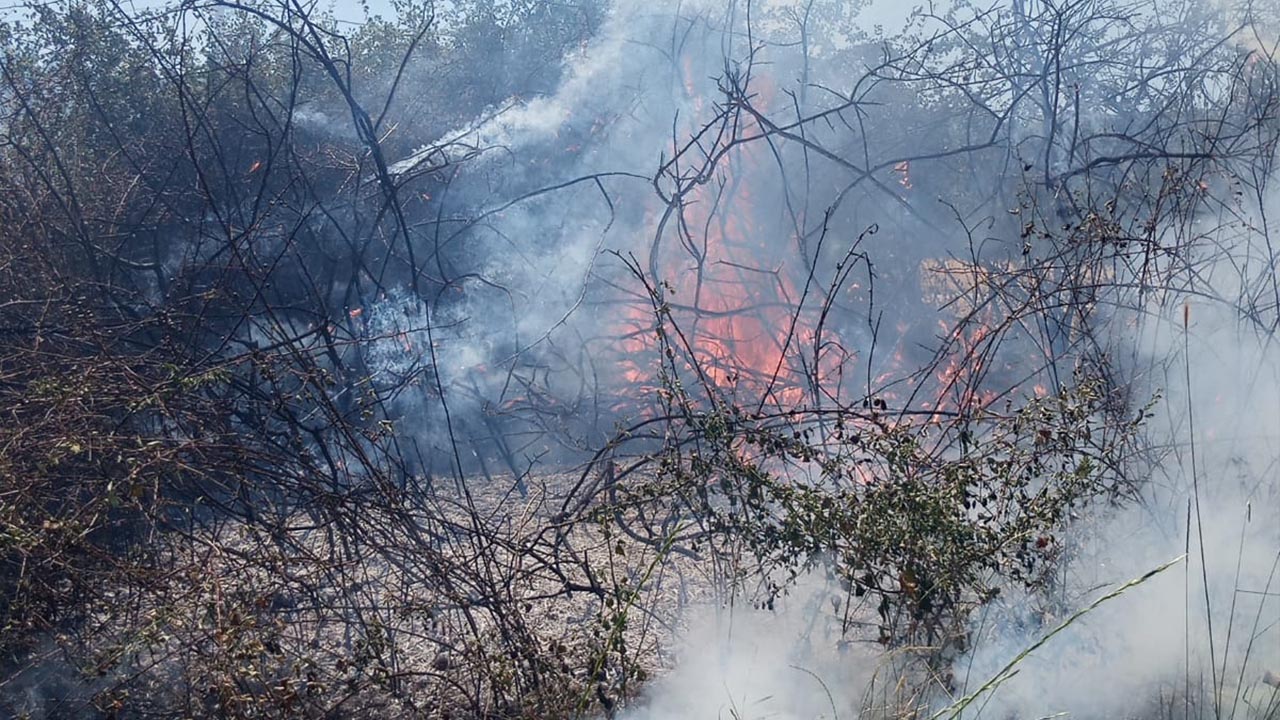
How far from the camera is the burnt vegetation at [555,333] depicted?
3.90m

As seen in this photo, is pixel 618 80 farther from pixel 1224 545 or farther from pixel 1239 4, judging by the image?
pixel 1224 545

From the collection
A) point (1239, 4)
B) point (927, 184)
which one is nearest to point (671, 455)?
point (927, 184)

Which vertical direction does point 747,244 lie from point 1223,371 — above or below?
above

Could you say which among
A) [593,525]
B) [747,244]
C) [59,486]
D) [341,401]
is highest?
[747,244]

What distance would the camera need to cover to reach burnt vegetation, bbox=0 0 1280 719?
3896 mm

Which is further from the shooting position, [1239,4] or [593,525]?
[1239,4]

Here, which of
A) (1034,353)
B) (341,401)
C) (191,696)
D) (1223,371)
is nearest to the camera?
(191,696)

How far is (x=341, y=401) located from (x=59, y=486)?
3.27 metres

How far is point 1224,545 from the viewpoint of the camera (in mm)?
4766

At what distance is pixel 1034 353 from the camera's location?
808 cm

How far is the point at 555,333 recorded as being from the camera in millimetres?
8344

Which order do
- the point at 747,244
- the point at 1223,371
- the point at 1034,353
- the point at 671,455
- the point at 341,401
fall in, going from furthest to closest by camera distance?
the point at 747,244, the point at 1034,353, the point at 341,401, the point at 1223,371, the point at 671,455

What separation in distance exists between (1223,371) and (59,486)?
5.71 meters

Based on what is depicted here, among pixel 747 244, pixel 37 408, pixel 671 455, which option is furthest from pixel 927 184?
pixel 37 408
